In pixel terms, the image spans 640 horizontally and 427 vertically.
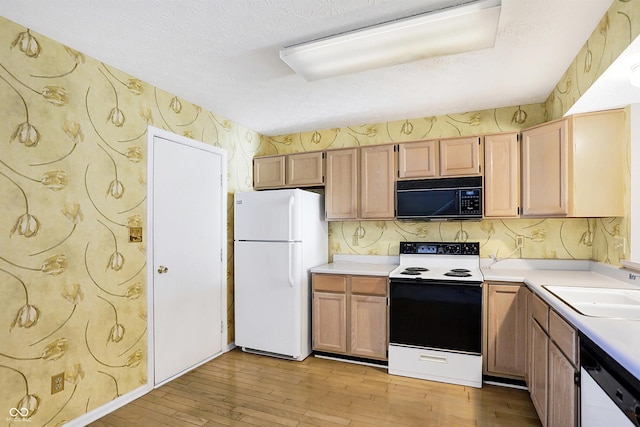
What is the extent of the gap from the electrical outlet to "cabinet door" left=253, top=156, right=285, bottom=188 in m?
2.47

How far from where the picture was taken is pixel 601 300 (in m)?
1.97

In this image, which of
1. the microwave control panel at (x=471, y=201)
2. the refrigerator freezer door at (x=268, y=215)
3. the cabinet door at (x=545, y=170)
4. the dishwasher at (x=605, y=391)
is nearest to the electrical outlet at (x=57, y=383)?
the refrigerator freezer door at (x=268, y=215)

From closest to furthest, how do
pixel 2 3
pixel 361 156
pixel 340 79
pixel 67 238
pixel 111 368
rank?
Answer: pixel 2 3 < pixel 67 238 < pixel 111 368 < pixel 340 79 < pixel 361 156

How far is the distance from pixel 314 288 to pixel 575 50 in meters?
2.75

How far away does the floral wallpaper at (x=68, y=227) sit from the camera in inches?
73.2

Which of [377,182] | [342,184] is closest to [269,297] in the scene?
[342,184]

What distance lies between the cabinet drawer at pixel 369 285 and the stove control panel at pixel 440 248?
57 cm

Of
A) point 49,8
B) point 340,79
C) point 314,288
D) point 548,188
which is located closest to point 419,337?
point 314,288

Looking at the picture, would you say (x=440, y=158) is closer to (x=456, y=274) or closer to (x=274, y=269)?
(x=456, y=274)

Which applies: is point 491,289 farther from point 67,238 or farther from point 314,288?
point 67,238

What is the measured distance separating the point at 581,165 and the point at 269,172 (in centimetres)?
291

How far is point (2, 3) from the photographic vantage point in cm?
171

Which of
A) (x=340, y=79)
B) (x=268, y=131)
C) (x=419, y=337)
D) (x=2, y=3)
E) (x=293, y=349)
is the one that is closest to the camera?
(x=2, y=3)

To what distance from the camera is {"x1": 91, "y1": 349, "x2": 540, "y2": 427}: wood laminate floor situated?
224 cm
